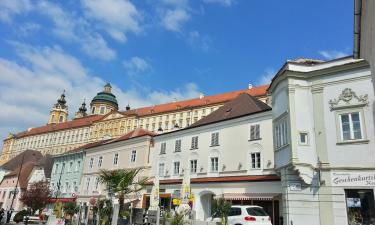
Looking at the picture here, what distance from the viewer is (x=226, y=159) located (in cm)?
3122

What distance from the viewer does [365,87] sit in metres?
19.2

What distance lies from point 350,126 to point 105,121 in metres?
95.5

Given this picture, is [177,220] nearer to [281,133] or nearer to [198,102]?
[281,133]

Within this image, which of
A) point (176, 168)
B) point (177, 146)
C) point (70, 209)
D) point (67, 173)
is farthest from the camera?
point (67, 173)

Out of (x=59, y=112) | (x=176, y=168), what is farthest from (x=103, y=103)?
(x=176, y=168)

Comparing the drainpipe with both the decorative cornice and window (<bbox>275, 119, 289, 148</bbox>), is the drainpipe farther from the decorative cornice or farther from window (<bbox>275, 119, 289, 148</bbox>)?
window (<bbox>275, 119, 289, 148</bbox>)

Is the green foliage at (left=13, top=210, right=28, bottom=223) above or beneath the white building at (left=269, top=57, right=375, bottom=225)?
beneath

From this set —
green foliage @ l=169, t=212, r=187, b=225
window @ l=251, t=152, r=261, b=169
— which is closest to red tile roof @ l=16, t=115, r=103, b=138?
window @ l=251, t=152, r=261, b=169

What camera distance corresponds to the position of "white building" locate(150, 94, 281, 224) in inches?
1049

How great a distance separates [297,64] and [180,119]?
242 feet

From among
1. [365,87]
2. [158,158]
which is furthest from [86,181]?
[365,87]

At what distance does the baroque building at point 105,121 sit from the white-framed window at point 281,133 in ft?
183

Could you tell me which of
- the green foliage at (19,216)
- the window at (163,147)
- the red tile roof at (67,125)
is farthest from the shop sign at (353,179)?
the red tile roof at (67,125)

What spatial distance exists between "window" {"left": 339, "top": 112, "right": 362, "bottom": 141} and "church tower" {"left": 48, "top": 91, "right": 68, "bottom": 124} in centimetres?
14145
